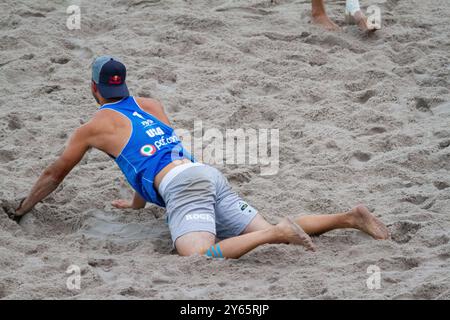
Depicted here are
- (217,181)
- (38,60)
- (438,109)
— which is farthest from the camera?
(38,60)

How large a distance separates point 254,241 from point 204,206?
1.26ft

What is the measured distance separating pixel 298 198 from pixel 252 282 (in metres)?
1.04

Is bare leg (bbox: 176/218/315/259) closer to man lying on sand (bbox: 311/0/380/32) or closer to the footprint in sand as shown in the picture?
the footprint in sand

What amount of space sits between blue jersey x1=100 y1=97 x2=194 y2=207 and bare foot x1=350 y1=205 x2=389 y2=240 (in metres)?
0.96

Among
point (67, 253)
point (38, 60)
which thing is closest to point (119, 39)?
point (38, 60)

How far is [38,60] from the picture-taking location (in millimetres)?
6336

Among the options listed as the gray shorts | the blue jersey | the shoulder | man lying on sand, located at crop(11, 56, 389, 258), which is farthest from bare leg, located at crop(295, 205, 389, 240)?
the shoulder

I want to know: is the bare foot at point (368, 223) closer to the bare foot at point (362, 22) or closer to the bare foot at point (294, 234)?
the bare foot at point (294, 234)

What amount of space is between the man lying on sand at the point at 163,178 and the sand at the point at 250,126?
143 mm

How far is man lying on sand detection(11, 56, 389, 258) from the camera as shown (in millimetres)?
4227

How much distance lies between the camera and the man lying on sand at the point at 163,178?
166 inches
